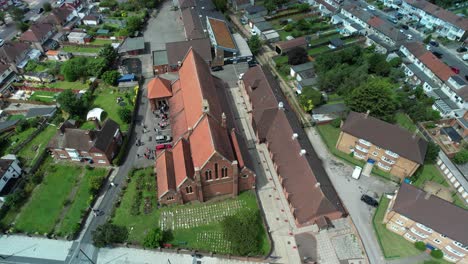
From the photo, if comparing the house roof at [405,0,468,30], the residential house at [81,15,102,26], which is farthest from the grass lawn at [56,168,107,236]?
the house roof at [405,0,468,30]

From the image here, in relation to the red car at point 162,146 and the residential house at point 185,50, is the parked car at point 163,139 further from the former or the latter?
the residential house at point 185,50

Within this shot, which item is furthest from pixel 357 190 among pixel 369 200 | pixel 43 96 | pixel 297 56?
pixel 43 96

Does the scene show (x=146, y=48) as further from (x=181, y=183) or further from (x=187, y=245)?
(x=187, y=245)

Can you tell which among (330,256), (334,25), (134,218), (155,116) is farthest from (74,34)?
(330,256)

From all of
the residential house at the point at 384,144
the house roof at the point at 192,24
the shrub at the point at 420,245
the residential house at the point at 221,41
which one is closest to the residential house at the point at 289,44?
the residential house at the point at 221,41

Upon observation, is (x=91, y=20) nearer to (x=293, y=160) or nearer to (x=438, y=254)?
(x=293, y=160)

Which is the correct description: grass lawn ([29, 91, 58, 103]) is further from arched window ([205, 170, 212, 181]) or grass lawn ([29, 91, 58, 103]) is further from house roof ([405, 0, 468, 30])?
house roof ([405, 0, 468, 30])
